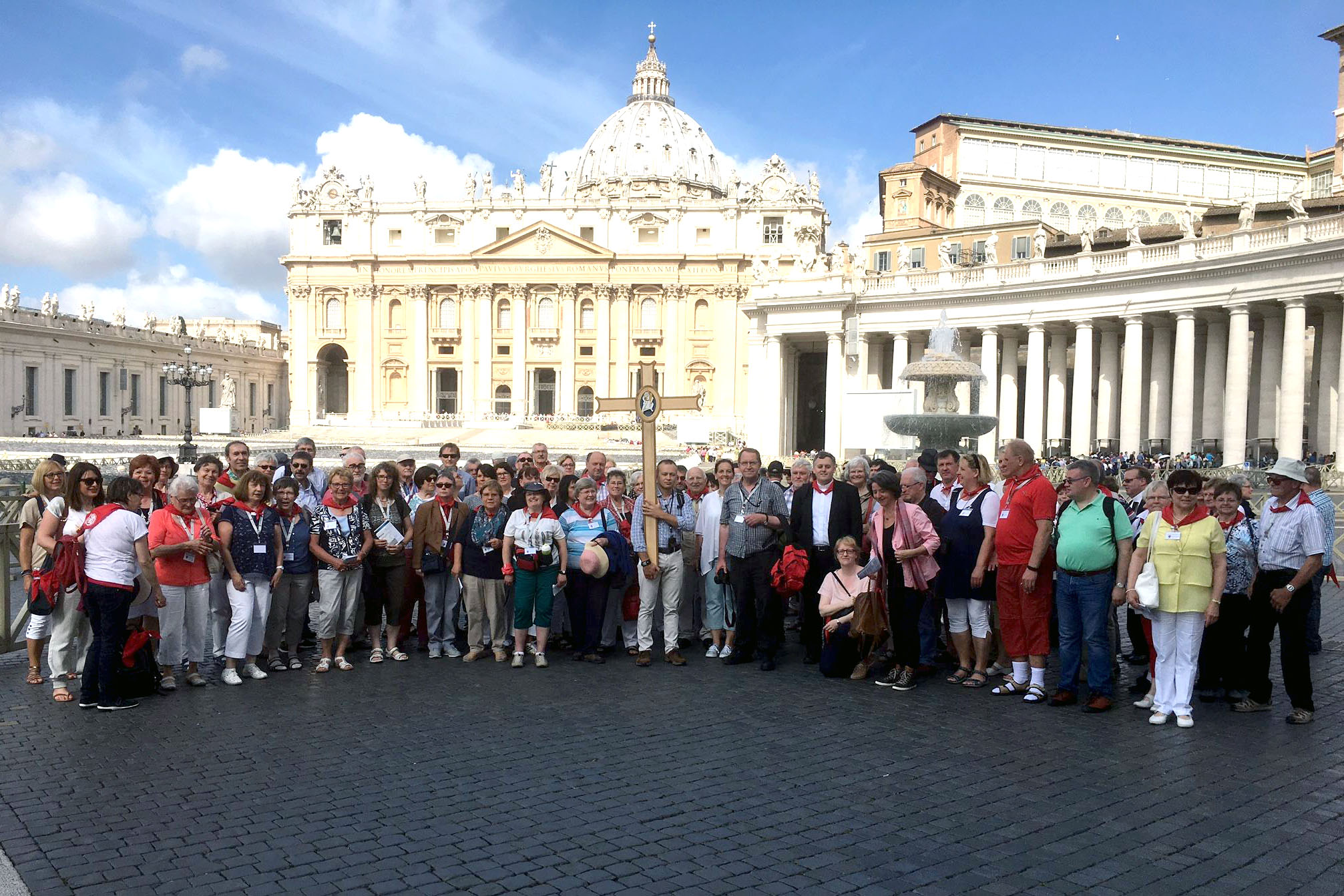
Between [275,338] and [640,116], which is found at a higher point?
[640,116]

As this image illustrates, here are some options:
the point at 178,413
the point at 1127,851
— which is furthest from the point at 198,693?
the point at 178,413

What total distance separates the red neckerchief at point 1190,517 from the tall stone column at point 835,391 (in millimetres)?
24545

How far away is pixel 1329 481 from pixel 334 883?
24.4 m

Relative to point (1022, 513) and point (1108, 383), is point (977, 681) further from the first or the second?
point (1108, 383)

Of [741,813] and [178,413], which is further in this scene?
[178,413]

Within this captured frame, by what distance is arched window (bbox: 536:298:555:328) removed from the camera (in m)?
73.8

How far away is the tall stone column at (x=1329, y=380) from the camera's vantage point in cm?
2583

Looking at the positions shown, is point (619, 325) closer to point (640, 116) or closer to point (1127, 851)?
point (640, 116)

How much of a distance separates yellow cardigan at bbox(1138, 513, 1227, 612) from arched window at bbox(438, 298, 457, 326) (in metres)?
71.0

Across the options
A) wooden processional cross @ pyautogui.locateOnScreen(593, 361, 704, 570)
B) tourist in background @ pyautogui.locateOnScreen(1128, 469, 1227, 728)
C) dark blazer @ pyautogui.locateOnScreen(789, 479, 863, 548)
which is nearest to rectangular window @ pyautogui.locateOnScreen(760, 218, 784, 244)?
wooden processional cross @ pyautogui.locateOnScreen(593, 361, 704, 570)

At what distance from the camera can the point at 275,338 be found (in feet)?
328

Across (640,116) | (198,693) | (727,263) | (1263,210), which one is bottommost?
(198,693)

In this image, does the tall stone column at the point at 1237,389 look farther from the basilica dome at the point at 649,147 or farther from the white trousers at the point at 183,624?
the basilica dome at the point at 649,147

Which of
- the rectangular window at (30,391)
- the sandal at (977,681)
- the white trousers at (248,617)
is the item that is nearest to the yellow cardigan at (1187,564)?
the sandal at (977,681)
